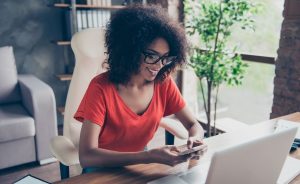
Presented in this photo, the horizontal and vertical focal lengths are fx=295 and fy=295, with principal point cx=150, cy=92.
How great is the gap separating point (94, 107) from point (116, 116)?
11 cm

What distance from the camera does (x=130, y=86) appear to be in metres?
1.27

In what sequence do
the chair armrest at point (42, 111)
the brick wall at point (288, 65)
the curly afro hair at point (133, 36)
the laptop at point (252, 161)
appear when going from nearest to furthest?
the laptop at point (252, 161) < the curly afro hair at point (133, 36) < the brick wall at point (288, 65) < the chair armrest at point (42, 111)

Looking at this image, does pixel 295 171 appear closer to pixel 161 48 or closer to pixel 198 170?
pixel 198 170

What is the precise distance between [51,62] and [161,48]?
2.34 m

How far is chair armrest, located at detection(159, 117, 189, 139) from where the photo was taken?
4.51 ft

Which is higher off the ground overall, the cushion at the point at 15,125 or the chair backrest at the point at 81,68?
the chair backrest at the point at 81,68

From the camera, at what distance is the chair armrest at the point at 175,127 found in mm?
1375

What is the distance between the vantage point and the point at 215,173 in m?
0.69

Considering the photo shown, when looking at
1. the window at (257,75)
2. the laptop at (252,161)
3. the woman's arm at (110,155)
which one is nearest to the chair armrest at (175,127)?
the woman's arm at (110,155)

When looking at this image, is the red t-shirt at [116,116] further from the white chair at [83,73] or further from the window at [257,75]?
the window at [257,75]

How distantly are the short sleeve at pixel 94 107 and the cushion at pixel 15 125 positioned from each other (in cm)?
130

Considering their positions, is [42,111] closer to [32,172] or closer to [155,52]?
[32,172]

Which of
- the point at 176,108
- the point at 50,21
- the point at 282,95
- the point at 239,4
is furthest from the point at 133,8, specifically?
the point at 50,21

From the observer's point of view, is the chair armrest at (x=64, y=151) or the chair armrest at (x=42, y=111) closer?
the chair armrest at (x=64, y=151)
